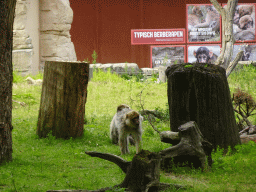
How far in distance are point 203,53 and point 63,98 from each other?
12.9m

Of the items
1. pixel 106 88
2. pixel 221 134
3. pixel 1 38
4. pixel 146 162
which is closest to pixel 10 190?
pixel 146 162

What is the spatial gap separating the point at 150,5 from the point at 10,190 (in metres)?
15.8

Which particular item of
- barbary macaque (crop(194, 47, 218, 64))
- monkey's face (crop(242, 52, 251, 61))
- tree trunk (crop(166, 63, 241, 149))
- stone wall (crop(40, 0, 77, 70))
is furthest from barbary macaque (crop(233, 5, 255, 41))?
tree trunk (crop(166, 63, 241, 149))

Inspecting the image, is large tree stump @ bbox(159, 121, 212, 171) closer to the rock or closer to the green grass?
the green grass

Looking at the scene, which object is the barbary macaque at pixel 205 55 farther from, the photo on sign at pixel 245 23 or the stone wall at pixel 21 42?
the stone wall at pixel 21 42

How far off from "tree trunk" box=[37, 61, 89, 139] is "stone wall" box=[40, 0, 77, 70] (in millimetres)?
12214

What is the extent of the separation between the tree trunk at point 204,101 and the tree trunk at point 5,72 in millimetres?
2295

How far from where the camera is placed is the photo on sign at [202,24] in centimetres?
1825

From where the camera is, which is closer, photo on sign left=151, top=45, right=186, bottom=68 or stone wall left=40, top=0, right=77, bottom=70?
photo on sign left=151, top=45, right=186, bottom=68

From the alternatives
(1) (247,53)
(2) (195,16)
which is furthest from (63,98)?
(1) (247,53)

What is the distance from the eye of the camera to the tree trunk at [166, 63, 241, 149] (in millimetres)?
5141

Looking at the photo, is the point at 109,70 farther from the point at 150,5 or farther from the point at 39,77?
the point at 150,5

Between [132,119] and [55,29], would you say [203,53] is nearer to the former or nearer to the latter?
[55,29]

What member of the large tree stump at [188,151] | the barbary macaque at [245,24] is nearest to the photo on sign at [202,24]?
the barbary macaque at [245,24]
